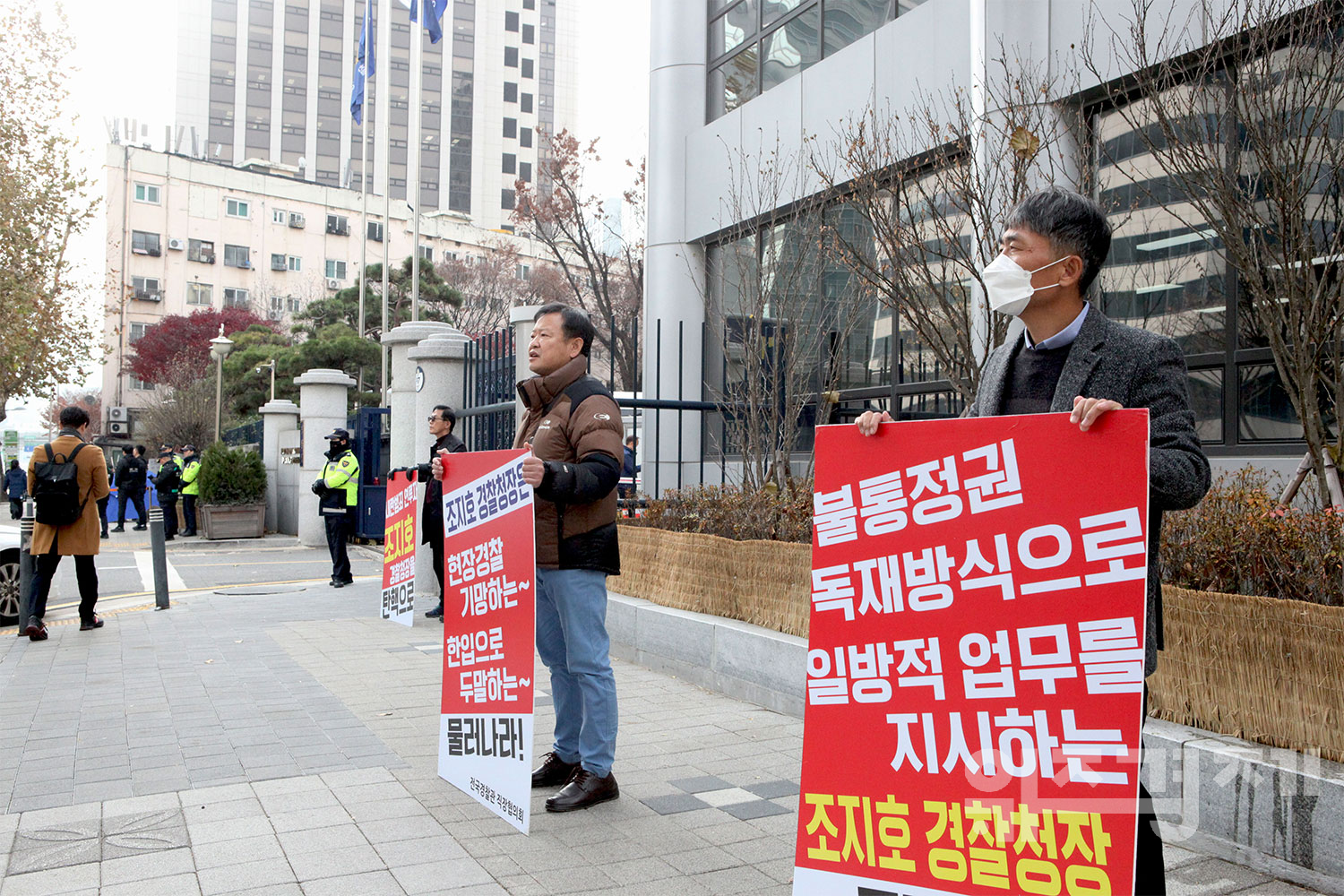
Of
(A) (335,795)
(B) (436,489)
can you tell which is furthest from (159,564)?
(A) (335,795)

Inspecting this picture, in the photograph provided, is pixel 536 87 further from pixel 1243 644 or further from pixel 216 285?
pixel 1243 644

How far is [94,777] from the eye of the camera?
195 inches

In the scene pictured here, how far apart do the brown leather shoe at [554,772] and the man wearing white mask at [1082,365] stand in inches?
103

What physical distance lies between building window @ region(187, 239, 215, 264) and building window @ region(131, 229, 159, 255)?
1.76 metres

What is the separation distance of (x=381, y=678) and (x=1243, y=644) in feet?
17.5

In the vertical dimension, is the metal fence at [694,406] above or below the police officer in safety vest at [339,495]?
above

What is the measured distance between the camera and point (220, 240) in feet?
205

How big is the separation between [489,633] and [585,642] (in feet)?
1.52

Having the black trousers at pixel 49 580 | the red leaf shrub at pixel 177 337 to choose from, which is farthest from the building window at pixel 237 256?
the black trousers at pixel 49 580

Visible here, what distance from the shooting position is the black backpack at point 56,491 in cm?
891

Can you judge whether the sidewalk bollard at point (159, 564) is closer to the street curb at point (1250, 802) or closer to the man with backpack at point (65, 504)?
the man with backpack at point (65, 504)

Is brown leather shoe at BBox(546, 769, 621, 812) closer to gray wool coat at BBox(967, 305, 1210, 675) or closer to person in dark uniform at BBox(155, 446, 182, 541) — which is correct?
gray wool coat at BBox(967, 305, 1210, 675)

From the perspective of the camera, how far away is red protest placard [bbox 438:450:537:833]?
4273 millimetres

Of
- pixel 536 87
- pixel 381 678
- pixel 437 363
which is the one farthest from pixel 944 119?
pixel 536 87
